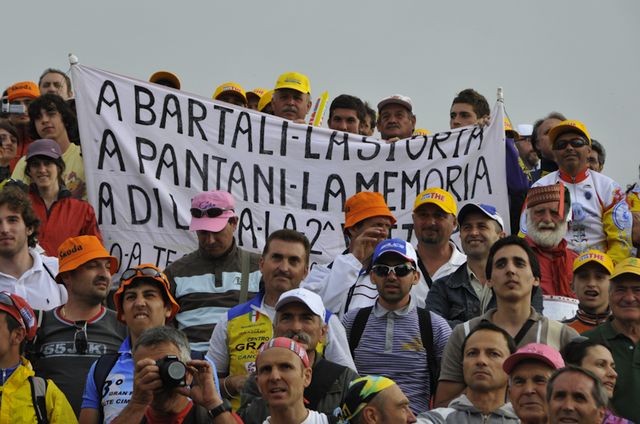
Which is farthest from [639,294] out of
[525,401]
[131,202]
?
[131,202]

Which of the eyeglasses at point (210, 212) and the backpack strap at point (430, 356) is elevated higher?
the eyeglasses at point (210, 212)

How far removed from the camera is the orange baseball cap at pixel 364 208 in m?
11.0

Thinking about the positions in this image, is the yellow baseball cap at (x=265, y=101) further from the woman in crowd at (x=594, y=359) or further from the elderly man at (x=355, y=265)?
the woman in crowd at (x=594, y=359)

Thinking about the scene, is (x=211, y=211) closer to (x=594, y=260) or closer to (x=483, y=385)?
(x=594, y=260)

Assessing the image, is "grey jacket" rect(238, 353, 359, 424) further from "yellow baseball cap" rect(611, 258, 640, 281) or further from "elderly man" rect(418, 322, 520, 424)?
"yellow baseball cap" rect(611, 258, 640, 281)

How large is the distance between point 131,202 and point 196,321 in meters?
2.41

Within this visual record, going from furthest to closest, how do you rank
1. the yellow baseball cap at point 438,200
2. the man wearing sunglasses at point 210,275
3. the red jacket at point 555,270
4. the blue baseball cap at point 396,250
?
the red jacket at point 555,270 < the yellow baseball cap at point 438,200 < the man wearing sunglasses at point 210,275 < the blue baseball cap at point 396,250

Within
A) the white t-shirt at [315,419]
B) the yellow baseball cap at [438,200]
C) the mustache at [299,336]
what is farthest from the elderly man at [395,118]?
the white t-shirt at [315,419]

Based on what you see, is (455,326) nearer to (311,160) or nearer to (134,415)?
(134,415)

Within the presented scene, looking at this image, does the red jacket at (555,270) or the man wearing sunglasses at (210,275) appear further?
the red jacket at (555,270)

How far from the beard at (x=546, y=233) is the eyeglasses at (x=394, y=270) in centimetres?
201

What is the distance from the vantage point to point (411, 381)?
927 cm

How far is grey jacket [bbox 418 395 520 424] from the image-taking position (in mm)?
8242

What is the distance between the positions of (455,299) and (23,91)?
22.0ft
